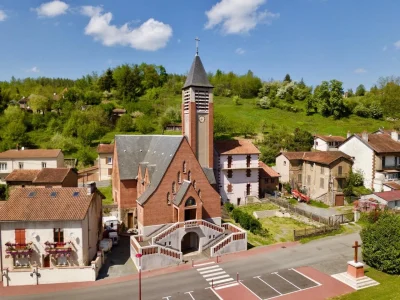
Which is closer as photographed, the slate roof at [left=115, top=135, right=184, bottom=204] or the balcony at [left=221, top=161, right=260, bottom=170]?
the slate roof at [left=115, top=135, right=184, bottom=204]

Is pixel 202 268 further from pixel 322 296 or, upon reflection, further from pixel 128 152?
pixel 128 152

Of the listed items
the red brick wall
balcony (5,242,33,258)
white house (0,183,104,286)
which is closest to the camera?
balcony (5,242,33,258)

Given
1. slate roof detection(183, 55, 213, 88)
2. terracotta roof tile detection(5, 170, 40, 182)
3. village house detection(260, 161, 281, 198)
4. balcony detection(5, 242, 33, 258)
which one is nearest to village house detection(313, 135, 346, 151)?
village house detection(260, 161, 281, 198)

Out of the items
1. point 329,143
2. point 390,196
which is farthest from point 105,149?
point 390,196

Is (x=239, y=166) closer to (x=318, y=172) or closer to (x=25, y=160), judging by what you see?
(x=318, y=172)

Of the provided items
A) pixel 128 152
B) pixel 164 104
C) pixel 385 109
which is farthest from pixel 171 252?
pixel 385 109

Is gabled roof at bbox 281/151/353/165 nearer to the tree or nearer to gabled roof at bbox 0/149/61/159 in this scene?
gabled roof at bbox 0/149/61/159

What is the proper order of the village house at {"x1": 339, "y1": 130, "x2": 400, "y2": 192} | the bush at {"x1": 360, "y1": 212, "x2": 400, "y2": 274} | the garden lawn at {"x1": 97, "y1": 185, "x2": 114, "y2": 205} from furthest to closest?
the village house at {"x1": 339, "y1": 130, "x2": 400, "y2": 192} → the garden lawn at {"x1": 97, "y1": 185, "x2": 114, "y2": 205} → the bush at {"x1": 360, "y1": 212, "x2": 400, "y2": 274}
